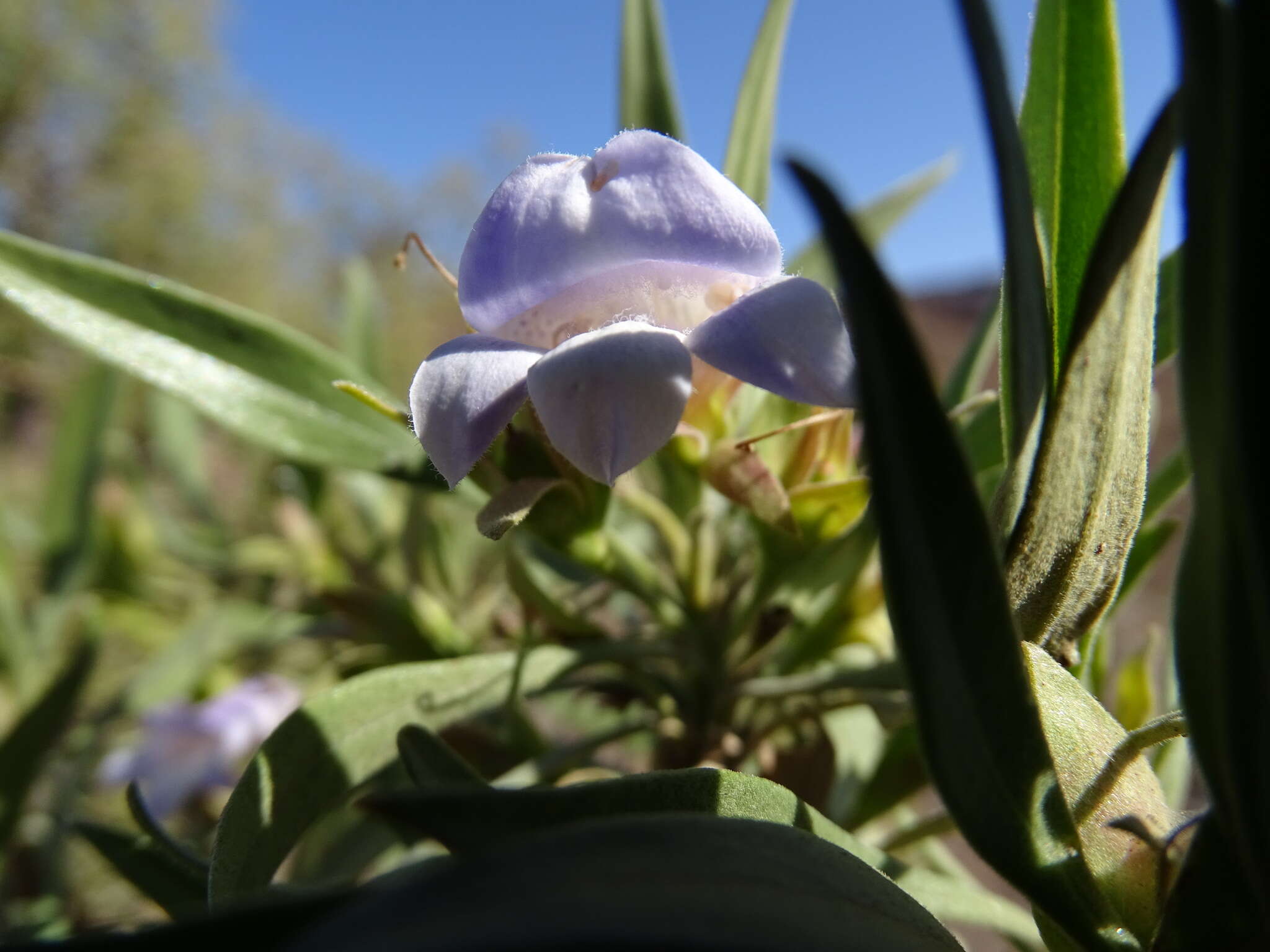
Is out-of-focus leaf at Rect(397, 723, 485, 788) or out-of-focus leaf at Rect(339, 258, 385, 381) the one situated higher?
out-of-focus leaf at Rect(339, 258, 385, 381)

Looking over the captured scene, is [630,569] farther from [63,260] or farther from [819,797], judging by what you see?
[63,260]

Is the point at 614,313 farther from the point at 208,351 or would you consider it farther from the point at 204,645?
the point at 204,645

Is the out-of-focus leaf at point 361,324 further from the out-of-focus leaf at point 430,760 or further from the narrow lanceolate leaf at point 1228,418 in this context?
the narrow lanceolate leaf at point 1228,418

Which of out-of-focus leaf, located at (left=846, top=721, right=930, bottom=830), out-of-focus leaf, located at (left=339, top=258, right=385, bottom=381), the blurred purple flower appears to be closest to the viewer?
out-of-focus leaf, located at (left=846, top=721, right=930, bottom=830)

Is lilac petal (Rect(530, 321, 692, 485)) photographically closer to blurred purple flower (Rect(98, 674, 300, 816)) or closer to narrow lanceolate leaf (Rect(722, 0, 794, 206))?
narrow lanceolate leaf (Rect(722, 0, 794, 206))

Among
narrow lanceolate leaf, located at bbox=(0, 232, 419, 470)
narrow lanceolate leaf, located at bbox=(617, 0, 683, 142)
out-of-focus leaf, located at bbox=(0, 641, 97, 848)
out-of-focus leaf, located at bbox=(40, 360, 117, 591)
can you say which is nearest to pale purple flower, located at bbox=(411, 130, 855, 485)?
narrow lanceolate leaf, located at bbox=(0, 232, 419, 470)
